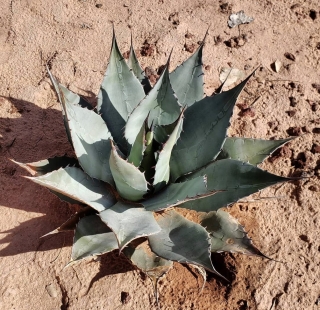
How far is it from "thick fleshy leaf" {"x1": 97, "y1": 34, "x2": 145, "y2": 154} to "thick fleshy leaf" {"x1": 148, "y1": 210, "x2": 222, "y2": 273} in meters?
0.38

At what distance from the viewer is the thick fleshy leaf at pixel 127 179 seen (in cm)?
156

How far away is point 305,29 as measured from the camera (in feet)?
9.62

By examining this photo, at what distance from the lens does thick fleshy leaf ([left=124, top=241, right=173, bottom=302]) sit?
1.80 m

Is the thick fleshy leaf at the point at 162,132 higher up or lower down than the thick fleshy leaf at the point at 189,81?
lower down

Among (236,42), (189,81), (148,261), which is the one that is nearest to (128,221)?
(148,261)

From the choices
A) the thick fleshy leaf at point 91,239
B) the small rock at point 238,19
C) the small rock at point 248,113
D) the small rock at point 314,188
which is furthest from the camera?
the small rock at point 238,19

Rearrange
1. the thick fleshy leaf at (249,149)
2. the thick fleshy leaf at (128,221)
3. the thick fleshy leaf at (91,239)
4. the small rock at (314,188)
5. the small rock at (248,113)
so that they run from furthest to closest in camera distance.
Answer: the small rock at (248,113)
the small rock at (314,188)
the thick fleshy leaf at (249,149)
the thick fleshy leaf at (91,239)
the thick fleshy leaf at (128,221)

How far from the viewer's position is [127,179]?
5.47 ft

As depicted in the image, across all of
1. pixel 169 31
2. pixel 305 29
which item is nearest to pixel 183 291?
pixel 169 31

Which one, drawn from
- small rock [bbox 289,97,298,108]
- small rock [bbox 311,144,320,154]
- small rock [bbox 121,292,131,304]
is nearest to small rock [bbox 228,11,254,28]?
small rock [bbox 289,97,298,108]

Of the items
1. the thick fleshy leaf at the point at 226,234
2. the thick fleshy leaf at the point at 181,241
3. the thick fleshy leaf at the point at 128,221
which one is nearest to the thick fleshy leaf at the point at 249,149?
the thick fleshy leaf at the point at 226,234

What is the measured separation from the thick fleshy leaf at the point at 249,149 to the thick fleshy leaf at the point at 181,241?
1.22ft

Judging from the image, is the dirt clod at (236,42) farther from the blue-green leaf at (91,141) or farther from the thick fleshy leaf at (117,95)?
the blue-green leaf at (91,141)

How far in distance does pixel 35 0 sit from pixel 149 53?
0.96 metres
